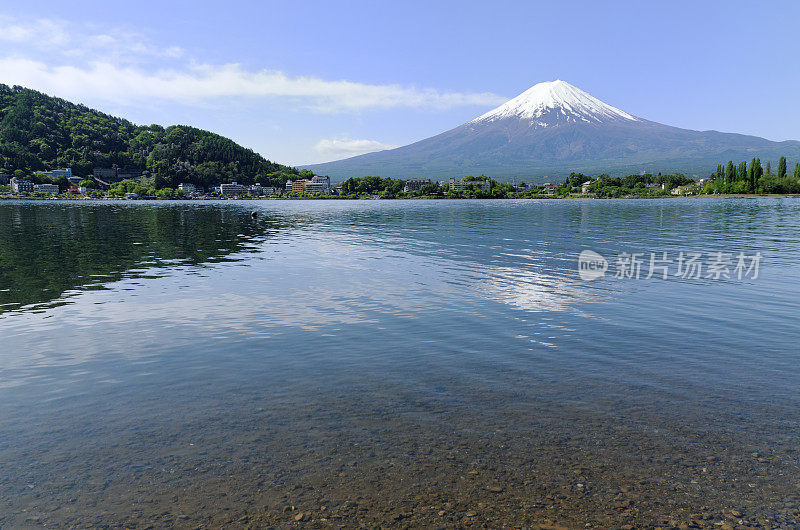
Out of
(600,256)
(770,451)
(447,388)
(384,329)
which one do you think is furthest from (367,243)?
(770,451)

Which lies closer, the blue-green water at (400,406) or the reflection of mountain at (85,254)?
the blue-green water at (400,406)

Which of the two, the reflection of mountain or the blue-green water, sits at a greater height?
the reflection of mountain

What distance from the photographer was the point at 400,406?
1133cm

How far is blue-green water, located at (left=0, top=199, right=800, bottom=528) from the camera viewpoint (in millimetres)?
7855

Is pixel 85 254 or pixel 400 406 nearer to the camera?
pixel 400 406

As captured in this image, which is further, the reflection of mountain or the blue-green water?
the reflection of mountain

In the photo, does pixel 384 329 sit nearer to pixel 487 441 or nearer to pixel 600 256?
pixel 487 441

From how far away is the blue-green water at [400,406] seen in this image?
25.8ft

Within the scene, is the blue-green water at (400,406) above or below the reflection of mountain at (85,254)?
below

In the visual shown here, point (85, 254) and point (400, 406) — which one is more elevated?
point (85, 254)

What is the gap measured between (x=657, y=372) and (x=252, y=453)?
1091cm

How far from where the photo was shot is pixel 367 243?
173 ft

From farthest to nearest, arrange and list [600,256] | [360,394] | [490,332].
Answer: [600,256] < [490,332] < [360,394]

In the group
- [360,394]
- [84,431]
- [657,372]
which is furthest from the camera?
[657,372]
